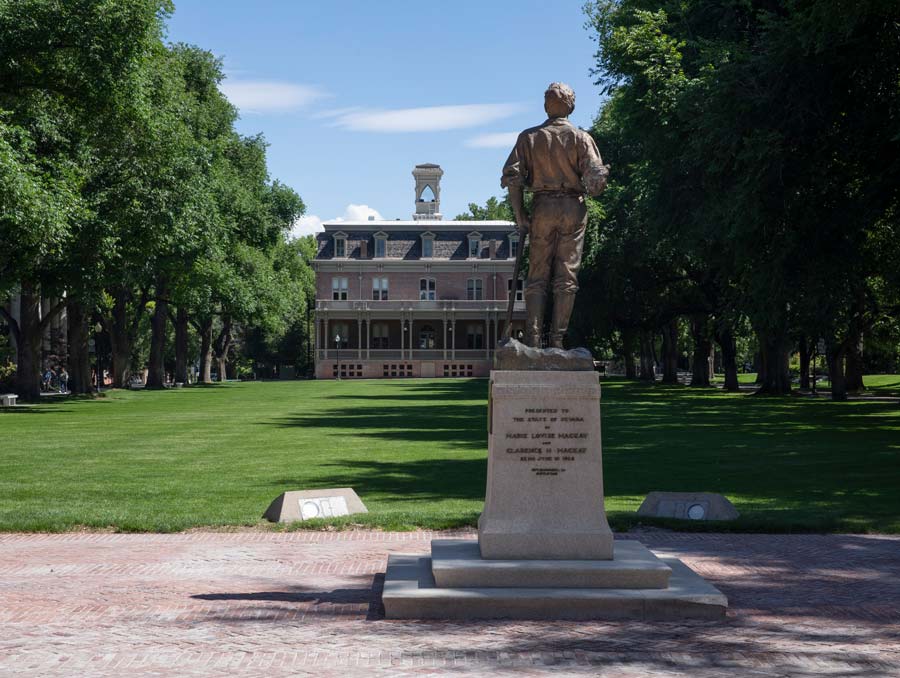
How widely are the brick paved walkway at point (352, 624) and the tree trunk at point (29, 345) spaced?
35802mm

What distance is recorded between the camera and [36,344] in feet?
153

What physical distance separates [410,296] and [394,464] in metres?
84.0

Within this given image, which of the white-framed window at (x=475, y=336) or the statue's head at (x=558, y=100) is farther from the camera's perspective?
the white-framed window at (x=475, y=336)

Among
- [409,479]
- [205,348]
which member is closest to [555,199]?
[409,479]

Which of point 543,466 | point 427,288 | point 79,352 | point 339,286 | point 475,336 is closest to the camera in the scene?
point 543,466

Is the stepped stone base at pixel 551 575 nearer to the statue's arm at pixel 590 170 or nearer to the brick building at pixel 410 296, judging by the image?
the statue's arm at pixel 590 170

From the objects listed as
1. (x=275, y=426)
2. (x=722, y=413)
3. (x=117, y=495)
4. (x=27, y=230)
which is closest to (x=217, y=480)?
(x=117, y=495)

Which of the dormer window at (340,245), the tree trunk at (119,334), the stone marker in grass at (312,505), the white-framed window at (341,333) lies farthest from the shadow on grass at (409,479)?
the dormer window at (340,245)

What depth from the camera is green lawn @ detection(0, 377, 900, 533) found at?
14.6m

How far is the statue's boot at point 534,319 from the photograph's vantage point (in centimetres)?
1072

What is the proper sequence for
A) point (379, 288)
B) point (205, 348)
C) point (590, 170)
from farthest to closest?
1. point (379, 288)
2. point (205, 348)
3. point (590, 170)

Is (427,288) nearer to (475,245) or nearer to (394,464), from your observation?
(475,245)

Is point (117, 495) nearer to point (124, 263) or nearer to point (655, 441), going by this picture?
point (655, 441)

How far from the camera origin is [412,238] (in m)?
106
